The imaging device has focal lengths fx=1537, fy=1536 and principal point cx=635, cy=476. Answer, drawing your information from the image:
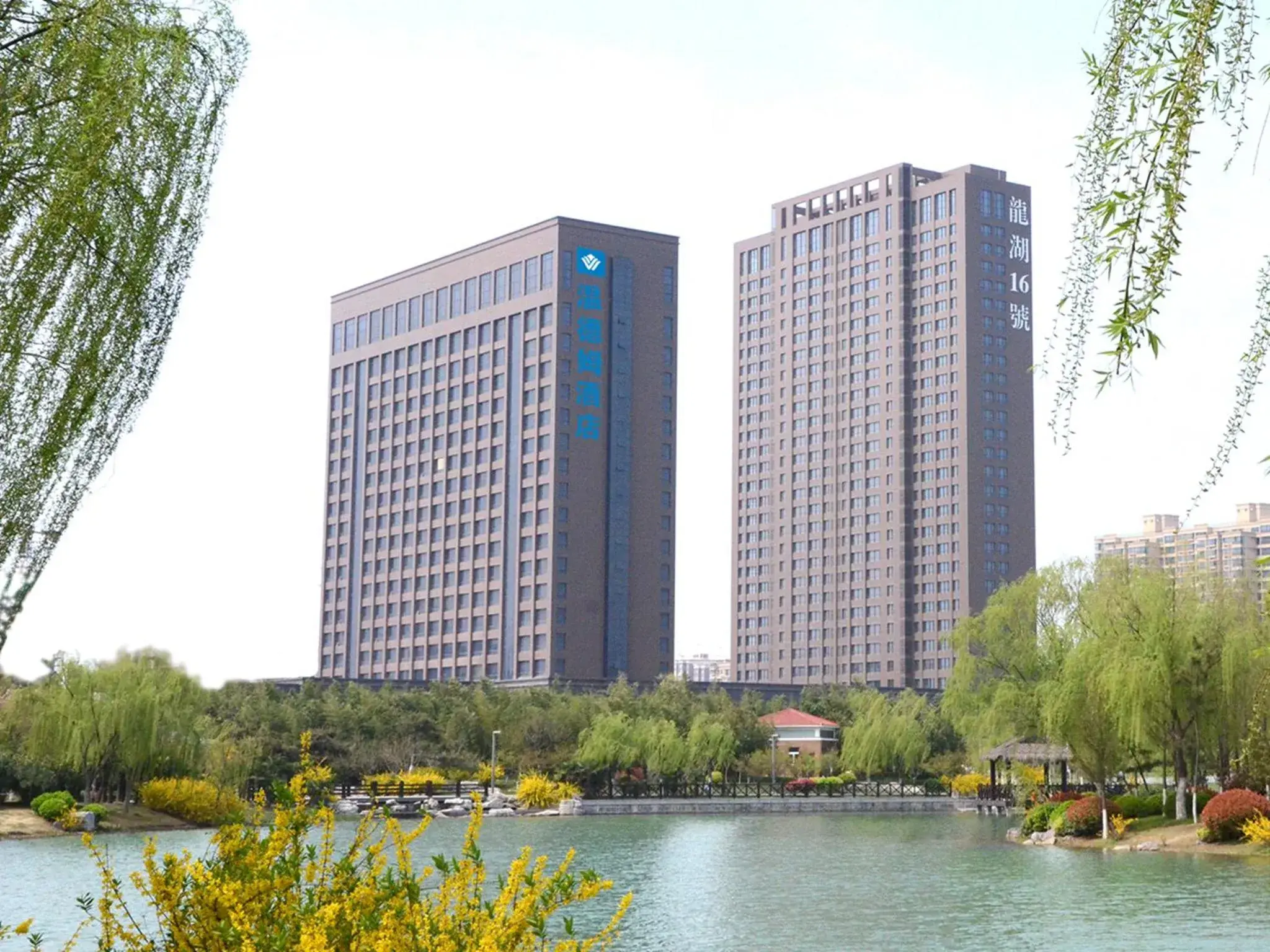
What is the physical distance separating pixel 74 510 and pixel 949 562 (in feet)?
386

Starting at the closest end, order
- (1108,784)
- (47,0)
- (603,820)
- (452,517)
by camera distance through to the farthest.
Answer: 1. (47,0)
2. (603,820)
3. (1108,784)
4. (452,517)

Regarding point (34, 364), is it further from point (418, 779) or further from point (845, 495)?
point (845, 495)

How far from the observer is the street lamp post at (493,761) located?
191 ft

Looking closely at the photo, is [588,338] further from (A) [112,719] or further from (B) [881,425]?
(A) [112,719]

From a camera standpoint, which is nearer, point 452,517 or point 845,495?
point 452,517

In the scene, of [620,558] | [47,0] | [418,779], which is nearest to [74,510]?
[47,0]

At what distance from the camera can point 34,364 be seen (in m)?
7.73

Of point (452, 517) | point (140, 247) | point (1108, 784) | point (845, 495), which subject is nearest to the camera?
point (140, 247)

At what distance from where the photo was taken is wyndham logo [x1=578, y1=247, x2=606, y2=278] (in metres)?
101

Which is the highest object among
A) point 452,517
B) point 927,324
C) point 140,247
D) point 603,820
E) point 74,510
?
point 927,324

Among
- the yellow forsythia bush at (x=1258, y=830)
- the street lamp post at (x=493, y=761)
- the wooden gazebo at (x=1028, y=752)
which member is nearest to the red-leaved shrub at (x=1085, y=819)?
the yellow forsythia bush at (x=1258, y=830)

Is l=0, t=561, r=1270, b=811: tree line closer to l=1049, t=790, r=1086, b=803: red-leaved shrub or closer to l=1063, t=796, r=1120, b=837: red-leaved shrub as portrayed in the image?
l=1063, t=796, r=1120, b=837: red-leaved shrub

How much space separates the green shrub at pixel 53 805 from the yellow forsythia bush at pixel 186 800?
249cm

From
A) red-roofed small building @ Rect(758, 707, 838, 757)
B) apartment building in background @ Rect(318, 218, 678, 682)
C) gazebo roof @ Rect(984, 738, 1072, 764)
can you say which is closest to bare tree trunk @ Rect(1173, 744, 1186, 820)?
gazebo roof @ Rect(984, 738, 1072, 764)
